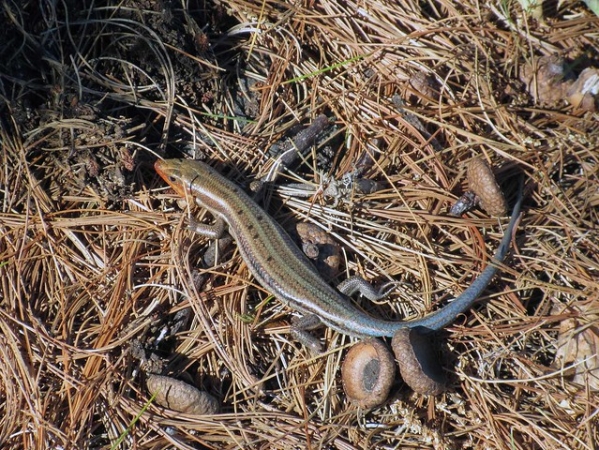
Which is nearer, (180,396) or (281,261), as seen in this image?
(180,396)

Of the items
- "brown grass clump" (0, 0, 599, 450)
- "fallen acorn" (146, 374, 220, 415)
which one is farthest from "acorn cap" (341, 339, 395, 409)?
"fallen acorn" (146, 374, 220, 415)

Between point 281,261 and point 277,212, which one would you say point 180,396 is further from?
point 277,212

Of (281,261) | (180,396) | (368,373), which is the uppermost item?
(281,261)

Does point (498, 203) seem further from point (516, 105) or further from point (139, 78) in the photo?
point (139, 78)

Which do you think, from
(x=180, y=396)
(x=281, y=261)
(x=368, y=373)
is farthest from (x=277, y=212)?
(x=180, y=396)

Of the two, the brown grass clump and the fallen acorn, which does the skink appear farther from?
the fallen acorn
